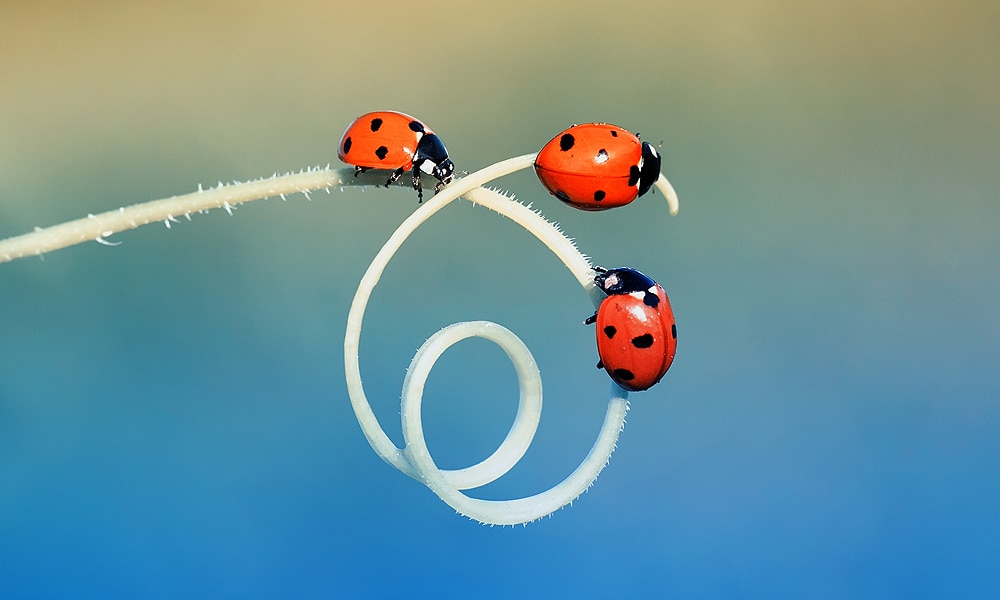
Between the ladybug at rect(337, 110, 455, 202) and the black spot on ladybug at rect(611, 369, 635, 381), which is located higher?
the ladybug at rect(337, 110, 455, 202)

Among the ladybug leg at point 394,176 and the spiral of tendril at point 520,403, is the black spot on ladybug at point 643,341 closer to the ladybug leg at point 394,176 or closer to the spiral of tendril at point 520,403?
the spiral of tendril at point 520,403

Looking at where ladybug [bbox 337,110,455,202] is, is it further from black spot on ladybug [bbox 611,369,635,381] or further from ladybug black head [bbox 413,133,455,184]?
black spot on ladybug [bbox 611,369,635,381]

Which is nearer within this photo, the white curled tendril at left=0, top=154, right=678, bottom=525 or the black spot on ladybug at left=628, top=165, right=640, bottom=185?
the white curled tendril at left=0, top=154, right=678, bottom=525

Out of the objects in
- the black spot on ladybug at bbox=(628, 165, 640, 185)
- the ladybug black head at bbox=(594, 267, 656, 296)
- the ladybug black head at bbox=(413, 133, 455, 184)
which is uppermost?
the black spot on ladybug at bbox=(628, 165, 640, 185)

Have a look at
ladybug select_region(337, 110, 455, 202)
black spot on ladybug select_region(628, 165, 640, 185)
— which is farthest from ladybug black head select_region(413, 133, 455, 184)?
black spot on ladybug select_region(628, 165, 640, 185)

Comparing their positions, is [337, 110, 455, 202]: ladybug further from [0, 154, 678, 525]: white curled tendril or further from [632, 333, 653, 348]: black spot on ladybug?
[632, 333, 653, 348]: black spot on ladybug

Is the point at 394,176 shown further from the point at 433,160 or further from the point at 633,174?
the point at 633,174

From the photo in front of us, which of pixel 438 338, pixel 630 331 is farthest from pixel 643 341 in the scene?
pixel 438 338
